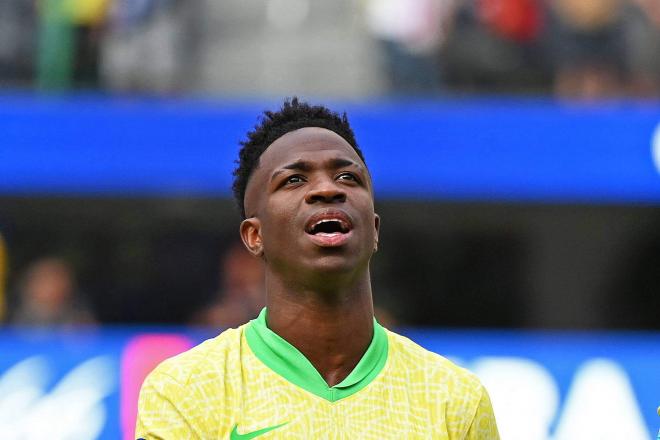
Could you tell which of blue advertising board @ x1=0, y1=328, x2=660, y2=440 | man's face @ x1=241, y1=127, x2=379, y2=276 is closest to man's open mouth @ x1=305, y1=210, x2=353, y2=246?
man's face @ x1=241, y1=127, x2=379, y2=276

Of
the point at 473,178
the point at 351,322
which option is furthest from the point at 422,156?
the point at 351,322

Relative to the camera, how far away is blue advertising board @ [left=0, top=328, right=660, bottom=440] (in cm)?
930

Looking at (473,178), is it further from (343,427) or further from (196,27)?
(343,427)

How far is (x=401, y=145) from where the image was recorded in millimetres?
10156

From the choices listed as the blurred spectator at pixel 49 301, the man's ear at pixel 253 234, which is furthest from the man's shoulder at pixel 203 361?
the blurred spectator at pixel 49 301

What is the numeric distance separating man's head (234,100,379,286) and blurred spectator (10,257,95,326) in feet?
20.9

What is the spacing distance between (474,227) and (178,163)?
2398mm

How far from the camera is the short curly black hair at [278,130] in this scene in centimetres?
381

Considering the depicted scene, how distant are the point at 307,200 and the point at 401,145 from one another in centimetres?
663

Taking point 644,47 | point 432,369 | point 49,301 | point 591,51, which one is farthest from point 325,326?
point 644,47

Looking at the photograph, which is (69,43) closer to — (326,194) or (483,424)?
(326,194)

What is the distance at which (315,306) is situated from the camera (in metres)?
3.62

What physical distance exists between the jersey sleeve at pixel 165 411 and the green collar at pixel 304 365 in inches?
10.6

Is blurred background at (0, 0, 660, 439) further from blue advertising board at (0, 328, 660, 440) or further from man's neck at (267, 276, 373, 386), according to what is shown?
man's neck at (267, 276, 373, 386)
